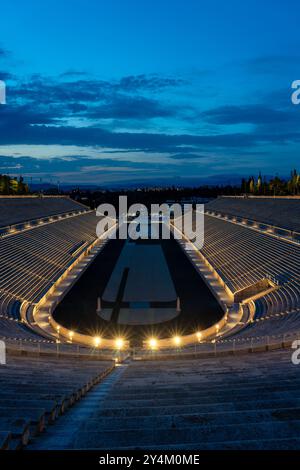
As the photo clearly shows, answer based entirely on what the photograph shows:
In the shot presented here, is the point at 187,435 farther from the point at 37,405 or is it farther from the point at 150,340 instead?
the point at 150,340

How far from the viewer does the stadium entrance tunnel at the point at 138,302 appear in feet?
48.0

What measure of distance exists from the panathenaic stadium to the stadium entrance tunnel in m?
0.08

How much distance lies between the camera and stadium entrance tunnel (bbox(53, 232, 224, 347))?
48.0 feet

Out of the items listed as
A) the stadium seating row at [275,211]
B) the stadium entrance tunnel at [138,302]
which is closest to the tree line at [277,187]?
the stadium seating row at [275,211]

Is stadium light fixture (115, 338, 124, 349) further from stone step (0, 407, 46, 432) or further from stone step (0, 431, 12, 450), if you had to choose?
stone step (0, 431, 12, 450)

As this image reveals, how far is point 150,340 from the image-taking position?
13.5m

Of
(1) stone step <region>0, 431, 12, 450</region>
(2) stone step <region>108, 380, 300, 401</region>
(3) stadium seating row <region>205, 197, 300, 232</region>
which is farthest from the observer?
(3) stadium seating row <region>205, 197, 300, 232</region>

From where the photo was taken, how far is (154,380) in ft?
25.5

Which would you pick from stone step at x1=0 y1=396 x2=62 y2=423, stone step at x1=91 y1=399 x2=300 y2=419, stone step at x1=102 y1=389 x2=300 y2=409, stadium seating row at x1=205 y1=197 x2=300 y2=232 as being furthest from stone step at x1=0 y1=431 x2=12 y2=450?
stadium seating row at x1=205 y1=197 x2=300 y2=232

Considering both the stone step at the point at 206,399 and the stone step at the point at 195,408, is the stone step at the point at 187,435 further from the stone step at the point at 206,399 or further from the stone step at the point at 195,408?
the stone step at the point at 206,399

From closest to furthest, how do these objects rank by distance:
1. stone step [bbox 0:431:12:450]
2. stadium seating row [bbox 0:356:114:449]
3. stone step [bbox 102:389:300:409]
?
stone step [bbox 0:431:12:450] → stadium seating row [bbox 0:356:114:449] → stone step [bbox 102:389:300:409]
